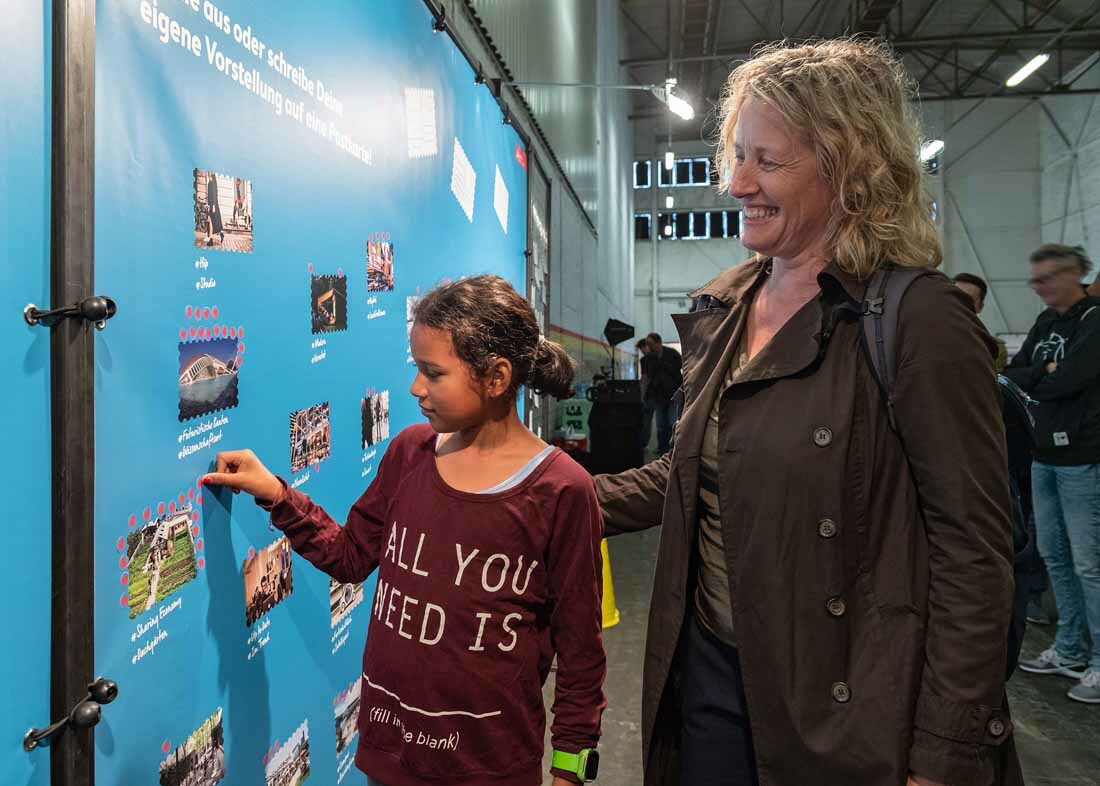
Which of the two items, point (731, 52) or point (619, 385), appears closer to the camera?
point (619, 385)

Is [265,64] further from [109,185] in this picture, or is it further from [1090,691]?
[1090,691]

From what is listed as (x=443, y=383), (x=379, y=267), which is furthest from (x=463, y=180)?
(x=443, y=383)

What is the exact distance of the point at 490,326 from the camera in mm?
1256

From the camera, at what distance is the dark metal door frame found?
→ 85cm

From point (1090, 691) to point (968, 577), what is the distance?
285cm

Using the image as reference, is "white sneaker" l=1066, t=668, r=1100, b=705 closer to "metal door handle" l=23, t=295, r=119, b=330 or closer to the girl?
the girl

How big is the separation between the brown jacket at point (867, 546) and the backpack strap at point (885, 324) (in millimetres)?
13

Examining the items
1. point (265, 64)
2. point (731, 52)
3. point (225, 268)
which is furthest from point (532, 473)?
point (731, 52)

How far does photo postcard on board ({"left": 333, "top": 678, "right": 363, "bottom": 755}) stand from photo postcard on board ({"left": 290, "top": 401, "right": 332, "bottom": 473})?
2.03ft

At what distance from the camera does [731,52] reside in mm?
16359

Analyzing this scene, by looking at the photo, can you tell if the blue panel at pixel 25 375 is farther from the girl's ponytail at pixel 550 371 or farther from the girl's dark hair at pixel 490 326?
the girl's ponytail at pixel 550 371

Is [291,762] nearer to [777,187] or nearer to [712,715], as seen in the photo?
[712,715]

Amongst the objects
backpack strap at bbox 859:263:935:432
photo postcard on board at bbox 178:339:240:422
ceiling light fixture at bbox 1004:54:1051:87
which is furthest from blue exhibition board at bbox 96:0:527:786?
ceiling light fixture at bbox 1004:54:1051:87

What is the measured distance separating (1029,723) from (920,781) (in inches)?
97.0
